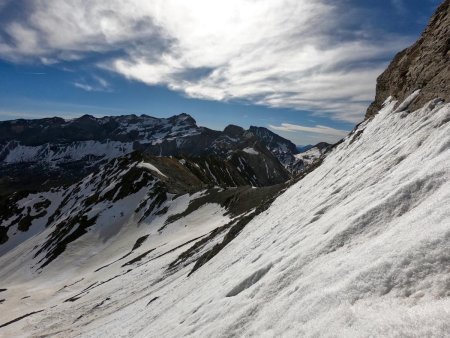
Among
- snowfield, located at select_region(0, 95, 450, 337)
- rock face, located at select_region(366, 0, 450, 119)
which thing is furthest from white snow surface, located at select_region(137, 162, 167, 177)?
rock face, located at select_region(366, 0, 450, 119)

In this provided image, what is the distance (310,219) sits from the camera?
635 inches

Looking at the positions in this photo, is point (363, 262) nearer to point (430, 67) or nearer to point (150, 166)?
point (430, 67)

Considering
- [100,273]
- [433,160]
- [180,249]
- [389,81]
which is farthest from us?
[100,273]

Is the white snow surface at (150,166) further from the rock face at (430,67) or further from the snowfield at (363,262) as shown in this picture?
the rock face at (430,67)

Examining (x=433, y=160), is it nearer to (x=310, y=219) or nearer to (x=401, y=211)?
(x=401, y=211)

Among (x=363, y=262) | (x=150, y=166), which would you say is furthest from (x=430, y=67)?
(x=150, y=166)

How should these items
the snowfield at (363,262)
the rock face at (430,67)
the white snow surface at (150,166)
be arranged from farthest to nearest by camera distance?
the white snow surface at (150,166) < the rock face at (430,67) < the snowfield at (363,262)


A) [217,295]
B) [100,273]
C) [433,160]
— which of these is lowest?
[100,273]

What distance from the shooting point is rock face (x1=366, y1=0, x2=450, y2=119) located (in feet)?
58.7

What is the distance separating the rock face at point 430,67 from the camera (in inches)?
704

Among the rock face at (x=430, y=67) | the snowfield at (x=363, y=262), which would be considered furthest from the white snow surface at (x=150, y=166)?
the rock face at (x=430, y=67)

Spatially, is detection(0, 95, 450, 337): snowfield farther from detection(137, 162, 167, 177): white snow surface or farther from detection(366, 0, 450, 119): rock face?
detection(137, 162, 167, 177): white snow surface

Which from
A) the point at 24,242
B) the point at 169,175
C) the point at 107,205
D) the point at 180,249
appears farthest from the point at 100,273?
the point at 24,242

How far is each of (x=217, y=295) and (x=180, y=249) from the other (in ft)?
103
